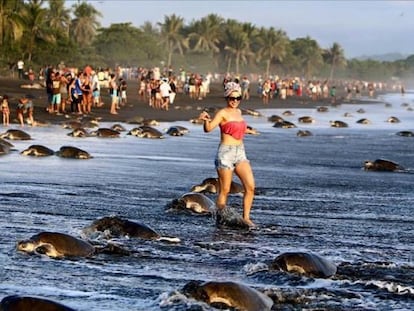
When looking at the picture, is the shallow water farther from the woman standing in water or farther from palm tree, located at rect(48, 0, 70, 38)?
palm tree, located at rect(48, 0, 70, 38)

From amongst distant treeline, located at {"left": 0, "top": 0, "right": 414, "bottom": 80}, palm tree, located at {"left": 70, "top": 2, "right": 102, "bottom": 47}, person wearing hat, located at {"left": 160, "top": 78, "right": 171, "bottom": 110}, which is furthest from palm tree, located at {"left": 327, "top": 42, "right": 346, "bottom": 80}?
person wearing hat, located at {"left": 160, "top": 78, "right": 171, "bottom": 110}

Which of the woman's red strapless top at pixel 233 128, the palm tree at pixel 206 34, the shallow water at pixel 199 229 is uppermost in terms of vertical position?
the palm tree at pixel 206 34

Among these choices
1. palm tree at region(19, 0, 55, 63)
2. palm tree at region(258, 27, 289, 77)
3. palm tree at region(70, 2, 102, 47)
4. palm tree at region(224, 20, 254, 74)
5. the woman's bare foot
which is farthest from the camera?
palm tree at region(258, 27, 289, 77)

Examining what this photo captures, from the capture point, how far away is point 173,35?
118625 millimetres

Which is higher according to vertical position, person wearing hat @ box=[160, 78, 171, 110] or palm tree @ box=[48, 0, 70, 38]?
palm tree @ box=[48, 0, 70, 38]

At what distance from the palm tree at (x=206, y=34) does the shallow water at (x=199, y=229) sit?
100722mm

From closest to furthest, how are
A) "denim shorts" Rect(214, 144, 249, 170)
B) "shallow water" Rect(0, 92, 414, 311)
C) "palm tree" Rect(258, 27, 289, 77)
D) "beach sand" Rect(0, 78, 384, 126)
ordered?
"shallow water" Rect(0, 92, 414, 311) < "denim shorts" Rect(214, 144, 249, 170) < "beach sand" Rect(0, 78, 384, 126) < "palm tree" Rect(258, 27, 289, 77)

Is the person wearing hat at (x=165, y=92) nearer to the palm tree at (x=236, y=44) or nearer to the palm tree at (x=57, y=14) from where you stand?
the palm tree at (x=57, y=14)

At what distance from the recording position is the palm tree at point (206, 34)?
4616 inches

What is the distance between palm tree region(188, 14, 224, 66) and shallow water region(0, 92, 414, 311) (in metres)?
101

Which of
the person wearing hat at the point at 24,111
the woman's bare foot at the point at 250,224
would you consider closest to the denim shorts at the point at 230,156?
the woman's bare foot at the point at 250,224

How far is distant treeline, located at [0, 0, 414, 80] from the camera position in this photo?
63.0 metres

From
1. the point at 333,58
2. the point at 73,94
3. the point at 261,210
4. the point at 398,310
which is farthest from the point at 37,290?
the point at 333,58

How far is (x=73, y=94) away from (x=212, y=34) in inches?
3540
